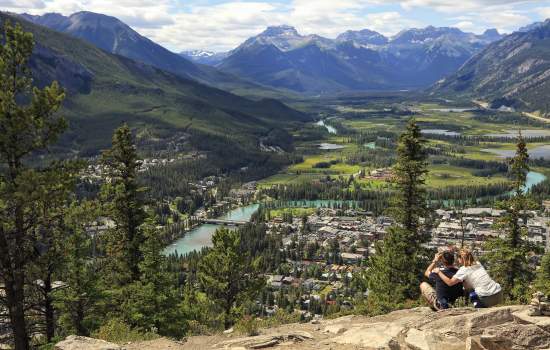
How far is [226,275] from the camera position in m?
41.4

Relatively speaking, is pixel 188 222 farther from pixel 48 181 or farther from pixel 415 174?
pixel 48 181

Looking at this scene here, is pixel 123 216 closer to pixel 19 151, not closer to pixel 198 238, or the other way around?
pixel 19 151

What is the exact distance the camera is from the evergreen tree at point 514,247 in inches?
1455

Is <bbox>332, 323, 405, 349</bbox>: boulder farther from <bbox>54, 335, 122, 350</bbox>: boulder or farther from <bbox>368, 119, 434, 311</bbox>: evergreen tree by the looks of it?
<bbox>368, 119, 434, 311</bbox>: evergreen tree

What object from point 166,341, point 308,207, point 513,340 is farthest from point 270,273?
point 513,340

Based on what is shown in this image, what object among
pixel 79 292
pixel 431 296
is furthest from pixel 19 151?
pixel 431 296

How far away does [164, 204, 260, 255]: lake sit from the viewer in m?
145

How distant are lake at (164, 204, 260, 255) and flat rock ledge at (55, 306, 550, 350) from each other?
106 metres

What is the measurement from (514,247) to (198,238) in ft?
422

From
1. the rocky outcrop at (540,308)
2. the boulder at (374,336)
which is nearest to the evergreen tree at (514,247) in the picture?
the boulder at (374,336)

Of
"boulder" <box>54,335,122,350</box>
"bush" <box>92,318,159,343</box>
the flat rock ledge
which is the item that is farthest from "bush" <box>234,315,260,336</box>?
"boulder" <box>54,335,122,350</box>

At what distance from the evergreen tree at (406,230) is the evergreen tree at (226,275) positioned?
10.6 m

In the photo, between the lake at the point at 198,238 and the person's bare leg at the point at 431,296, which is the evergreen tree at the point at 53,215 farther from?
the lake at the point at 198,238

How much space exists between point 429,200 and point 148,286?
178 meters
